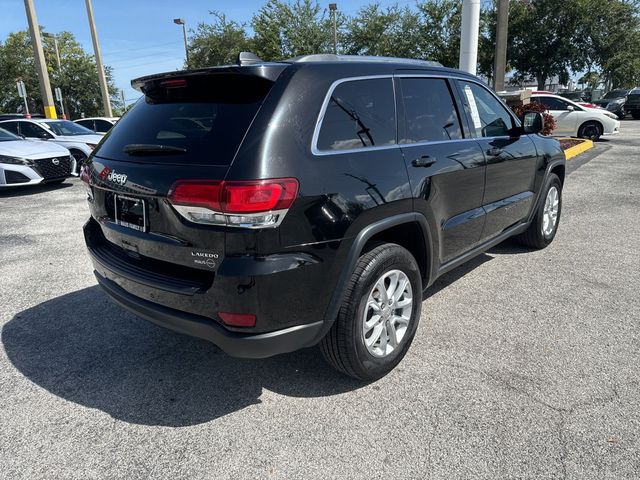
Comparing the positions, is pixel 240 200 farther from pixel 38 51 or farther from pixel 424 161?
pixel 38 51

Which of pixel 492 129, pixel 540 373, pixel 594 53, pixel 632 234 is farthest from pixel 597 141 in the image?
pixel 594 53

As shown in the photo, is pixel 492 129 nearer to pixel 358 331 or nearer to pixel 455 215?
pixel 455 215

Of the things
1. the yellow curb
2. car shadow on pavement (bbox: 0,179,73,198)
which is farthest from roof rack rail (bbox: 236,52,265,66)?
the yellow curb

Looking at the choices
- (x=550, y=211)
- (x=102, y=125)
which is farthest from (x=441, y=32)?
(x=550, y=211)

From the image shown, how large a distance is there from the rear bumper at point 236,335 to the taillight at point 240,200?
1.72 feet

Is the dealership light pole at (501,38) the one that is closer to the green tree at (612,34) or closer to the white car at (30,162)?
the white car at (30,162)

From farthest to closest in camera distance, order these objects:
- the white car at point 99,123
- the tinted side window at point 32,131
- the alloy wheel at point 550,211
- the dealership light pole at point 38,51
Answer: the dealership light pole at point 38,51
the white car at point 99,123
the tinted side window at point 32,131
the alloy wheel at point 550,211

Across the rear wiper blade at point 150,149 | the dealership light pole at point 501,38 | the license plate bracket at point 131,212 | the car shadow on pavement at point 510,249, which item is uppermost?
the dealership light pole at point 501,38

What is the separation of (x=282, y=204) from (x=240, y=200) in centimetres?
20

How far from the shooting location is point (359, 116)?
9.21 feet

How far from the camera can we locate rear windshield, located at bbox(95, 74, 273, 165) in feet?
7.90

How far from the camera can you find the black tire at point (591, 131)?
15836mm

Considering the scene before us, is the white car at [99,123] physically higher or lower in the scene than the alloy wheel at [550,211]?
higher

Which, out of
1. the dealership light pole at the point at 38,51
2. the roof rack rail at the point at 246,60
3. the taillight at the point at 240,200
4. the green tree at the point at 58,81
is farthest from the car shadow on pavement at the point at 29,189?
the green tree at the point at 58,81
